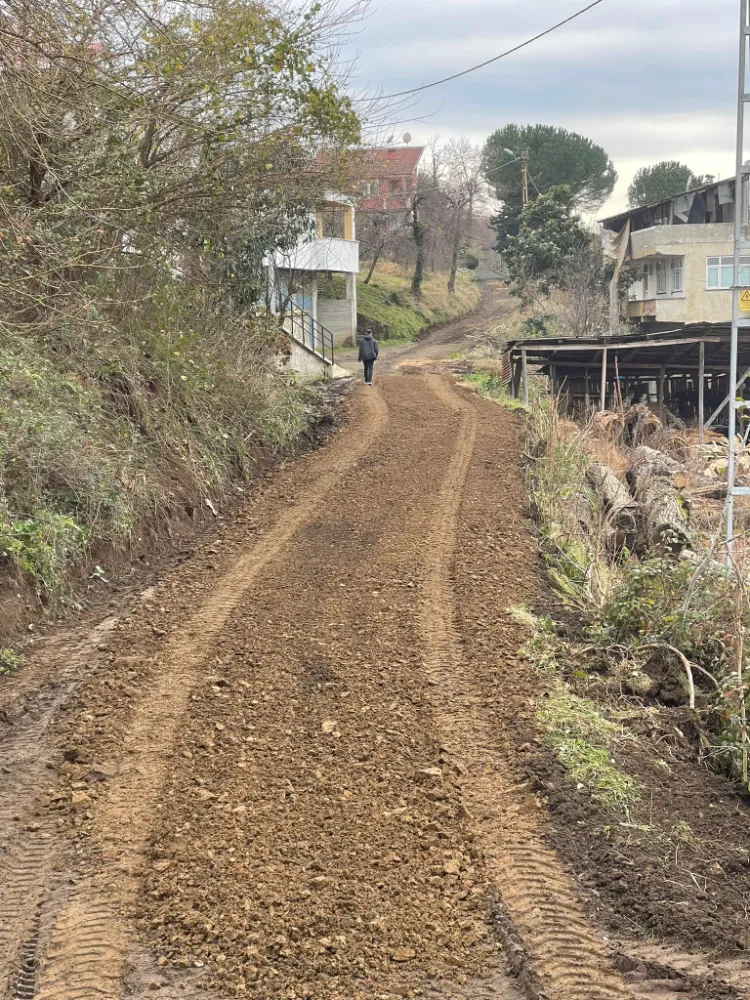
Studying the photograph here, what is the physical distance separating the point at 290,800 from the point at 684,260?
35.8 meters

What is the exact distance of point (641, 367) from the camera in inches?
981

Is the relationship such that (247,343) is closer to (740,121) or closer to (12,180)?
(12,180)

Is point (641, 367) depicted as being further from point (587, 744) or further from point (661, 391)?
point (587, 744)

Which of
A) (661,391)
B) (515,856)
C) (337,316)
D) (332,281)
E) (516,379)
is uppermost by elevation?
(332,281)

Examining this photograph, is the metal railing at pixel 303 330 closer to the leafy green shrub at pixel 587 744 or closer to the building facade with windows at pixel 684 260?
the leafy green shrub at pixel 587 744

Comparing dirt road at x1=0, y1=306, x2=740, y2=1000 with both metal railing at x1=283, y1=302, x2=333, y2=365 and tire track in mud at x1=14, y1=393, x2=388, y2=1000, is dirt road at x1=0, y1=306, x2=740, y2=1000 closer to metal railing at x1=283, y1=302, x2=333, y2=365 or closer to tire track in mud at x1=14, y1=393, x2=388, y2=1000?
tire track in mud at x1=14, y1=393, x2=388, y2=1000

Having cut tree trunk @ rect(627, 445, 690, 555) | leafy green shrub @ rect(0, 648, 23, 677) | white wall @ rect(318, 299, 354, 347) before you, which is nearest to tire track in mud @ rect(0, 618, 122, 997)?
leafy green shrub @ rect(0, 648, 23, 677)

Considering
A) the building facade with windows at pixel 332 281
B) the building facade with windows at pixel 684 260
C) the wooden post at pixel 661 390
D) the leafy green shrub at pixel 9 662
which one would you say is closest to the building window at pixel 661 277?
the building facade with windows at pixel 684 260

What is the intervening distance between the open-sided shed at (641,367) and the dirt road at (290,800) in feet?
49.2

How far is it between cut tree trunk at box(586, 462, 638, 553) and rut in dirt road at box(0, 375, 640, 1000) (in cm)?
235

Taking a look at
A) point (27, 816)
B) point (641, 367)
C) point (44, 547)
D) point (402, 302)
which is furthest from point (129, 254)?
point (402, 302)

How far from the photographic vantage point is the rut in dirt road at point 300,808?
345 cm

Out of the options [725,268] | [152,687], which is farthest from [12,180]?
[725,268]

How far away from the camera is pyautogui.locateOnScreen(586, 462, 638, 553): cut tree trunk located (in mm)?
10203
